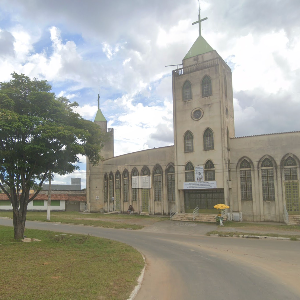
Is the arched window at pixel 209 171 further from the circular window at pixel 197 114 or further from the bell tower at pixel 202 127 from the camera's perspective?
the circular window at pixel 197 114

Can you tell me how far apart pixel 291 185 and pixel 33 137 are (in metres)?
20.8

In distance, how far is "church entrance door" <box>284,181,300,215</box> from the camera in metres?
24.4

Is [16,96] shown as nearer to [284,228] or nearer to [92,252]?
[92,252]

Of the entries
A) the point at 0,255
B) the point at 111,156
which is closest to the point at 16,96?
the point at 0,255

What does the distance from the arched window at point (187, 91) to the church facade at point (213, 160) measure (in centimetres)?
10

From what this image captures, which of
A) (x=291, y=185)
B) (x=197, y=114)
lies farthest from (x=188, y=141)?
(x=291, y=185)

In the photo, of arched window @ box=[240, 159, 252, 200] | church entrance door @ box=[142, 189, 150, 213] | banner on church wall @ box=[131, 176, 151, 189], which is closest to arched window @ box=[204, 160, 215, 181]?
arched window @ box=[240, 159, 252, 200]

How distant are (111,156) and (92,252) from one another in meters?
32.2

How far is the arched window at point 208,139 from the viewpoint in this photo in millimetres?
27734

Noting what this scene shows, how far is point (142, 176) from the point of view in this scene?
113 feet

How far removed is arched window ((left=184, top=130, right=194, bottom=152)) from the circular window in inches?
59.9

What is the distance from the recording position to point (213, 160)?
27250 millimetres

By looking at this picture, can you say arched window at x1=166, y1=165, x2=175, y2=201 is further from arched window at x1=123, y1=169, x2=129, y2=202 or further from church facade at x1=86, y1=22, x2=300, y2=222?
arched window at x1=123, y1=169, x2=129, y2=202

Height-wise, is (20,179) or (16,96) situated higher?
(16,96)
